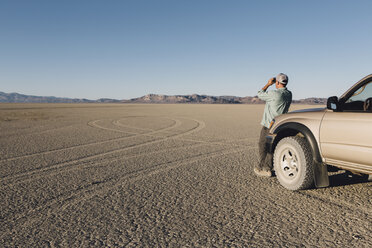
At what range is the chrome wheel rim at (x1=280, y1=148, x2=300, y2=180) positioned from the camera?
4352 millimetres

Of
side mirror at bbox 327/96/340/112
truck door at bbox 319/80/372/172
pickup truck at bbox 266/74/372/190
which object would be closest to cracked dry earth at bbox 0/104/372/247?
pickup truck at bbox 266/74/372/190

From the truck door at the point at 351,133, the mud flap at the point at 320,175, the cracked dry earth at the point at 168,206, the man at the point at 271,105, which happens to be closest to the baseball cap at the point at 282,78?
the man at the point at 271,105

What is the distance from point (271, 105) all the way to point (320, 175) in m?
1.52

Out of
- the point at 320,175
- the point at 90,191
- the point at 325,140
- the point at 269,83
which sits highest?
the point at 269,83

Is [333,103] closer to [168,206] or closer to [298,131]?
[298,131]

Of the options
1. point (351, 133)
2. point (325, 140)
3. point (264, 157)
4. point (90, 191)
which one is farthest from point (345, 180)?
point (90, 191)

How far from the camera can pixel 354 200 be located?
3.94 metres

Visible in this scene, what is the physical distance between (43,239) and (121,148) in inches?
207

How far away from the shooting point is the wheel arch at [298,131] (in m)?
3.99

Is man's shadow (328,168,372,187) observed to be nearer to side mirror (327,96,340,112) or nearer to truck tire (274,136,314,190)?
truck tire (274,136,314,190)

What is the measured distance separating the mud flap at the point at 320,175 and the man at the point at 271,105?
1.08 meters

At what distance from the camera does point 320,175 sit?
4.03 meters

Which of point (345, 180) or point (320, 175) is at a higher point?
point (320, 175)

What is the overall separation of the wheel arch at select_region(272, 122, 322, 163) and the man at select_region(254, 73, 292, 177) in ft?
0.98
